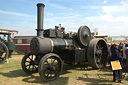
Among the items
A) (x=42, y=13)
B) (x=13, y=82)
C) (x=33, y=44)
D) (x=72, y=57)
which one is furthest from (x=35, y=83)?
(x=42, y=13)

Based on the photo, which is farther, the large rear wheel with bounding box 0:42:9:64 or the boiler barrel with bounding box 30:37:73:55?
the large rear wheel with bounding box 0:42:9:64

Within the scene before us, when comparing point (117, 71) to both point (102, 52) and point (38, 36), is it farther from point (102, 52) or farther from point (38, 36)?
point (38, 36)

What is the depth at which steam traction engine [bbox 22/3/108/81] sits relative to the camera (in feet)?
15.4

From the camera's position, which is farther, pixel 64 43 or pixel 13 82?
pixel 64 43

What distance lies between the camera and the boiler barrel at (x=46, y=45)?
473cm

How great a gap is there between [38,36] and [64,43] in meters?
1.21

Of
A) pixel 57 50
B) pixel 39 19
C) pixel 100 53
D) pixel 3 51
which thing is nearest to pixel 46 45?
pixel 57 50

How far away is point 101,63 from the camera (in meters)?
6.69

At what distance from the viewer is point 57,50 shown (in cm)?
548

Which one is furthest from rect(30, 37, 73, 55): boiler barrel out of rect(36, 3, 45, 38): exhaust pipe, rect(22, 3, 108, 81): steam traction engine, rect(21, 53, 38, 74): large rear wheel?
rect(21, 53, 38, 74): large rear wheel

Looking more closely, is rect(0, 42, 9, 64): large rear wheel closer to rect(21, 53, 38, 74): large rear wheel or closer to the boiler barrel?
rect(21, 53, 38, 74): large rear wheel

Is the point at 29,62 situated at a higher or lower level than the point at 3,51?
lower

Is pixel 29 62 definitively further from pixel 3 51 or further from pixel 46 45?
pixel 3 51

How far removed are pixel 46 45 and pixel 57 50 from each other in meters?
0.77
